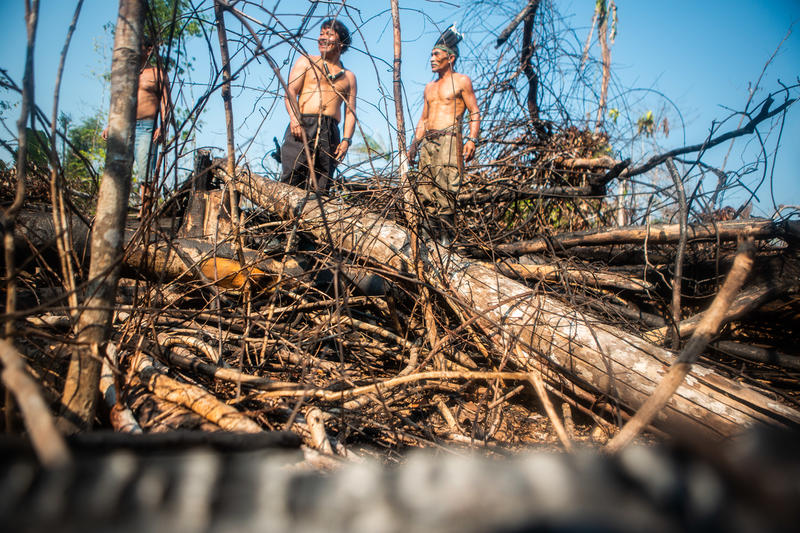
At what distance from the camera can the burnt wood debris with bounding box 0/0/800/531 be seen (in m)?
0.51

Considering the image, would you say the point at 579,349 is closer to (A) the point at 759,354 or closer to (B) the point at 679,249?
(B) the point at 679,249

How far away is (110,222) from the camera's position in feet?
4.50

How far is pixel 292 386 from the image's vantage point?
1.65 metres

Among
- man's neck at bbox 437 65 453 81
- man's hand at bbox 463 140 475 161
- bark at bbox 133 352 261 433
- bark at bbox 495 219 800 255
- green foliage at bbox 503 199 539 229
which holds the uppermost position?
man's neck at bbox 437 65 453 81

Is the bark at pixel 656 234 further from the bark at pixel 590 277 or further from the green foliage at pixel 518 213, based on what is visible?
the green foliage at pixel 518 213

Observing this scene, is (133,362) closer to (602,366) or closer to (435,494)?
(435,494)

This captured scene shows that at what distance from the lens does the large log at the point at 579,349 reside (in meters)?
1.78

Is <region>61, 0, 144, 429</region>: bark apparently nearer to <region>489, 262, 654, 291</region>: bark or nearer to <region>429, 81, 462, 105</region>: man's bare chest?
<region>489, 262, 654, 291</region>: bark

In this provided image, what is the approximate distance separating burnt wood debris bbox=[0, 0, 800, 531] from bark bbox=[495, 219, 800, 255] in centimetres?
2

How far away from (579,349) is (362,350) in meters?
1.35

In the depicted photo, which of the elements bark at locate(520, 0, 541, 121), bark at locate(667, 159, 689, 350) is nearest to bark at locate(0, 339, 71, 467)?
bark at locate(667, 159, 689, 350)

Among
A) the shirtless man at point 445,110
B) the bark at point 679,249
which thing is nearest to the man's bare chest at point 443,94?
the shirtless man at point 445,110

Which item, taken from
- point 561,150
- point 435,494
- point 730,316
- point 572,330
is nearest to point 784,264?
point 730,316

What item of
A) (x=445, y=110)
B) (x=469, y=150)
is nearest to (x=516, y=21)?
(x=445, y=110)
